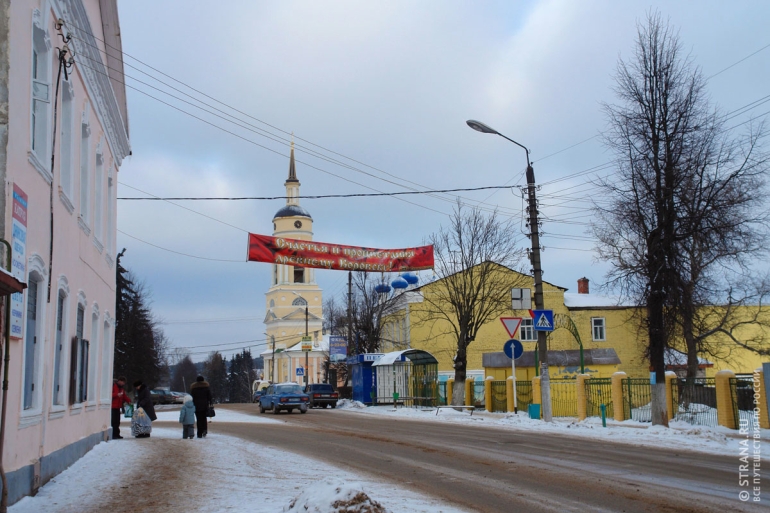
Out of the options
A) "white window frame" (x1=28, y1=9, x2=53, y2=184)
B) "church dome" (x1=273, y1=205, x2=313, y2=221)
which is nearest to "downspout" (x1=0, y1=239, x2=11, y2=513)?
"white window frame" (x1=28, y1=9, x2=53, y2=184)

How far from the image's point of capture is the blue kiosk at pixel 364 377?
154 feet

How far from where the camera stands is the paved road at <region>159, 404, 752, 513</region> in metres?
9.47

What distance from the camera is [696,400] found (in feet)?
78.5

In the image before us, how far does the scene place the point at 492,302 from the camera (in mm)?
40000

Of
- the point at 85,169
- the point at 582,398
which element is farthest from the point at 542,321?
the point at 85,169

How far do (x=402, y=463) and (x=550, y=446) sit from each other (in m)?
4.51

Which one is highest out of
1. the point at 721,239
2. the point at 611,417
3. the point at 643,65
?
the point at 643,65

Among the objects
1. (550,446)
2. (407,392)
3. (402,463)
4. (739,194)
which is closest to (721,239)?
(739,194)

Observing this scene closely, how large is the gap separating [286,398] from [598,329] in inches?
1188

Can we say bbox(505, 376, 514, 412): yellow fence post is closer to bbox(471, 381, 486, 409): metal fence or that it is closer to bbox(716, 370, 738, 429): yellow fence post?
bbox(471, 381, 486, 409): metal fence

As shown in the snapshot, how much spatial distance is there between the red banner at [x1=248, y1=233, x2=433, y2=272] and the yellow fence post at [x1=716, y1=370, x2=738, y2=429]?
1206cm

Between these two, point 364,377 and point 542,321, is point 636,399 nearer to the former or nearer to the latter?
point 542,321

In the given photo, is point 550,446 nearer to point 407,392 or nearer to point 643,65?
point 643,65

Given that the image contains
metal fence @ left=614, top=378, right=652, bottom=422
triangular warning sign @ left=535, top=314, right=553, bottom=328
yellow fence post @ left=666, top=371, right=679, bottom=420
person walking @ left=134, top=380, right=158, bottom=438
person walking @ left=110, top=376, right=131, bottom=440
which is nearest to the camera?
person walking @ left=110, top=376, right=131, bottom=440
